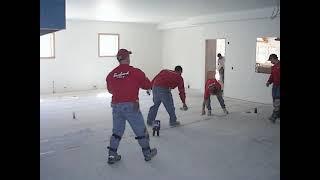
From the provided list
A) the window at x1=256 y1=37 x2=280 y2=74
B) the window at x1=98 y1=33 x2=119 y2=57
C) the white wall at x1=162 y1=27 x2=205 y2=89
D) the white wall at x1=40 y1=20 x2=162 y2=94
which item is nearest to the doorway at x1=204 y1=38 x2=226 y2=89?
the white wall at x1=162 y1=27 x2=205 y2=89

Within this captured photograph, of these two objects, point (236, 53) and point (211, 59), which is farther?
point (211, 59)

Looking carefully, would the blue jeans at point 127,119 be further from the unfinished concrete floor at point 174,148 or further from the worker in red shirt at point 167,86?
the worker in red shirt at point 167,86

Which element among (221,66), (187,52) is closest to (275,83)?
(221,66)

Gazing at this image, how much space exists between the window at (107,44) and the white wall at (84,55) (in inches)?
6.4

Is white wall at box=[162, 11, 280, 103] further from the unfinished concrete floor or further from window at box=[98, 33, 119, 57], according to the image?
window at box=[98, 33, 119, 57]

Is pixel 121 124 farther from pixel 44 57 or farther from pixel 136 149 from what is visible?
pixel 44 57

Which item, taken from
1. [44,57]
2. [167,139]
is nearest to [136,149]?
[167,139]

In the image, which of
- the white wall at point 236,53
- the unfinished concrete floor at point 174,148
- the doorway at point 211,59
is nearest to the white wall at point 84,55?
the white wall at point 236,53

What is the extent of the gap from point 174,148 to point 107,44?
915cm

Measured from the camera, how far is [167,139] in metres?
5.69

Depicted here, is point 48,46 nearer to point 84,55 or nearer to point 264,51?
point 84,55

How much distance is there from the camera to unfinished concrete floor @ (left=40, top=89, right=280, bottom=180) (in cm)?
411

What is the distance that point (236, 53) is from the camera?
10.6 metres

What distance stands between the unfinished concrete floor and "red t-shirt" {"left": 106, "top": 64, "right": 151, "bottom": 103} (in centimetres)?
88
